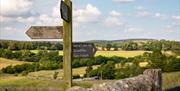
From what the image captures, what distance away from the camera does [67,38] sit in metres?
7.56

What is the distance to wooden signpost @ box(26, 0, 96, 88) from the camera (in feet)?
24.8

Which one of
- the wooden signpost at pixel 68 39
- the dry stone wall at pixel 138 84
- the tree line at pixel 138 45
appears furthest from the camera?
the tree line at pixel 138 45

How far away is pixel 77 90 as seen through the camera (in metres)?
4.45

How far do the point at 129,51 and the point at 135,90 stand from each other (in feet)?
144

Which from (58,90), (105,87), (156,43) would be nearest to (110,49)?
(156,43)

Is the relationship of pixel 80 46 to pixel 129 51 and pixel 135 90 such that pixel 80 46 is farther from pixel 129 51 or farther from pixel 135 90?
pixel 129 51

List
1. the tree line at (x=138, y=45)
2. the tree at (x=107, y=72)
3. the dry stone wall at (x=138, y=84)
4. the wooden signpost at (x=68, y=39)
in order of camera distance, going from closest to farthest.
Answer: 1. the dry stone wall at (x=138, y=84)
2. the wooden signpost at (x=68, y=39)
3. the tree at (x=107, y=72)
4. the tree line at (x=138, y=45)

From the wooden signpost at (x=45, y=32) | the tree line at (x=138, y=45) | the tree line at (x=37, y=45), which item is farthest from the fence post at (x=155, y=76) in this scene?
the tree line at (x=138, y=45)

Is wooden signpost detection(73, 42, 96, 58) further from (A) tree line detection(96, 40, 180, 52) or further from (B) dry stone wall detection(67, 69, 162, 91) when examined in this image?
(A) tree line detection(96, 40, 180, 52)

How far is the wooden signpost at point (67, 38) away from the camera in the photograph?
7.55m

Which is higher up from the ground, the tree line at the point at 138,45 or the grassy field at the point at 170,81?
the grassy field at the point at 170,81

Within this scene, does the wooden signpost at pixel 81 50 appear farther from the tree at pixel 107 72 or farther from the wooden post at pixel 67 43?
the tree at pixel 107 72

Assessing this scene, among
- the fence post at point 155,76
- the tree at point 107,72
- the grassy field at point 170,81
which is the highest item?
the fence post at point 155,76

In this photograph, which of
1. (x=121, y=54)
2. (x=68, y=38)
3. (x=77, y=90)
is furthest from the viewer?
(x=121, y=54)
